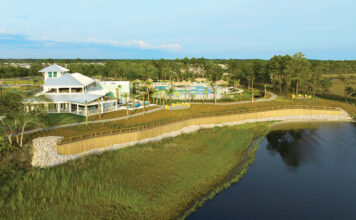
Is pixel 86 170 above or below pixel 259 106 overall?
below

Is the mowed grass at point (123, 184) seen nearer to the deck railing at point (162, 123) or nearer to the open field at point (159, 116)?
the deck railing at point (162, 123)

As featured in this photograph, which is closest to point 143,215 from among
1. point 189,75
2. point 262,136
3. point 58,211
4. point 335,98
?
point 58,211

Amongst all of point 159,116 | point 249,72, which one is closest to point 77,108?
point 159,116

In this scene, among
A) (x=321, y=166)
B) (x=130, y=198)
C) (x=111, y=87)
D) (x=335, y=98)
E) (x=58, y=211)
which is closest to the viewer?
(x=58, y=211)

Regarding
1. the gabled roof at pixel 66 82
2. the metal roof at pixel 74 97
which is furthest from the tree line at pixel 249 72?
the metal roof at pixel 74 97

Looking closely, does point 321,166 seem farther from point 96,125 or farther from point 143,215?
point 96,125

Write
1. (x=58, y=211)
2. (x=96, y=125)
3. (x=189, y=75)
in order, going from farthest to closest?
(x=189, y=75)
(x=96, y=125)
(x=58, y=211)
